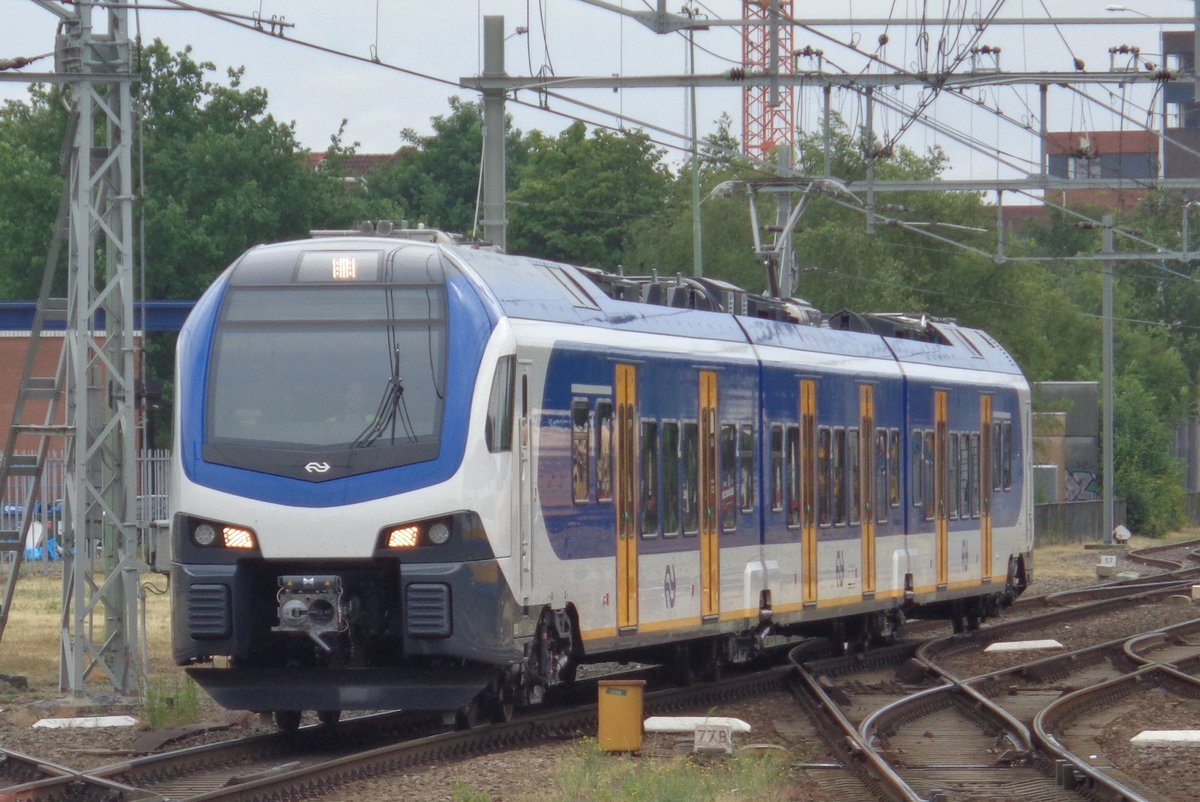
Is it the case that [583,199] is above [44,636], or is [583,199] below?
above

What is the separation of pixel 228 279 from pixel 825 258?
44748mm

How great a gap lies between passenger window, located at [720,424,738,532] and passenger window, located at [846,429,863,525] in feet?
10.0

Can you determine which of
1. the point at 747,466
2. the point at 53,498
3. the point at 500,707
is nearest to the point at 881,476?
the point at 747,466

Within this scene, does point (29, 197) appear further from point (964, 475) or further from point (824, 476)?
point (824, 476)

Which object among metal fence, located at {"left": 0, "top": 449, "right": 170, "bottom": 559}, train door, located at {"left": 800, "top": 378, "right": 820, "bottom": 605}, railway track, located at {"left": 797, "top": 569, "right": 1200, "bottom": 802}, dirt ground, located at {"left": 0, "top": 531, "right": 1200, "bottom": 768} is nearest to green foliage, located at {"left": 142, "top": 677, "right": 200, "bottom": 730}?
dirt ground, located at {"left": 0, "top": 531, "right": 1200, "bottom": 768}

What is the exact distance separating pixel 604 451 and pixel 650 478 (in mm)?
886

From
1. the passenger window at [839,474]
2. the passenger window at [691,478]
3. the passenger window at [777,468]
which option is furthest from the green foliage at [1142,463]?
the passenger window at [691,478]

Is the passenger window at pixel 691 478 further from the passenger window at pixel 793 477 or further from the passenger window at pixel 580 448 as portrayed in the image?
the passenger window at pixel 793 477

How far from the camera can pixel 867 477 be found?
Answer: 2080cm

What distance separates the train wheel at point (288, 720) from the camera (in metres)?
13.9

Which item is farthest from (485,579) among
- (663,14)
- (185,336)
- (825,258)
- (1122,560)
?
(825,258)

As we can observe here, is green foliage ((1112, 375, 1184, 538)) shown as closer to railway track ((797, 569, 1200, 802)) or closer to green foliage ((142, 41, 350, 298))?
green foliage ((142, 41, 350, 298))

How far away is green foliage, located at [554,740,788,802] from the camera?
1120cm

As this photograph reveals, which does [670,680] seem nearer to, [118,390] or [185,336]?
[118,390]
